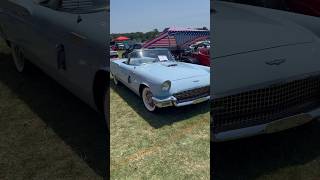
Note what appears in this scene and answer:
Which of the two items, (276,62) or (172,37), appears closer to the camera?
(172,37)

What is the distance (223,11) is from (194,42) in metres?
0.26

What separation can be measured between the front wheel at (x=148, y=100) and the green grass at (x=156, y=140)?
0.09ft

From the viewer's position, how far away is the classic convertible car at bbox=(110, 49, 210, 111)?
2.41 m

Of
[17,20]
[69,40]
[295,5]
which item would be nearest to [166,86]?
[69,40]

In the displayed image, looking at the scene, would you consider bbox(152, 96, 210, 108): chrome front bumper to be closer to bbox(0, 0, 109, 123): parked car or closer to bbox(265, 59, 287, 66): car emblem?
bbox(0, 0, 109, 123): parked car

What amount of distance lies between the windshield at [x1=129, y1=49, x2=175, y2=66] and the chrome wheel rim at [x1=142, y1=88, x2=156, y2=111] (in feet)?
0.61

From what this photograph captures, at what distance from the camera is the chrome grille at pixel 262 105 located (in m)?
2.62

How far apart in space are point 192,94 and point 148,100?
0.28 metres

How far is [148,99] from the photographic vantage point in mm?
2447

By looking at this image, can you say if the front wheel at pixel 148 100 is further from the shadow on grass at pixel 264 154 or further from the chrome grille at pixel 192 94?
the shadow on grass at pixel 264 154

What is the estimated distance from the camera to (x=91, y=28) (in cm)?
259

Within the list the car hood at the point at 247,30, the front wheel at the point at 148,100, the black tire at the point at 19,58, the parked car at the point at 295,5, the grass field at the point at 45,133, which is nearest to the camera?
the car hood at the point at 247,30

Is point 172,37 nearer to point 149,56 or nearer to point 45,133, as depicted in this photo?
point 149,56

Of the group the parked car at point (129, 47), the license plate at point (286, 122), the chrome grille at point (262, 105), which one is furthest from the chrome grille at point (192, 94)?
the license plate at point (286, 122)
